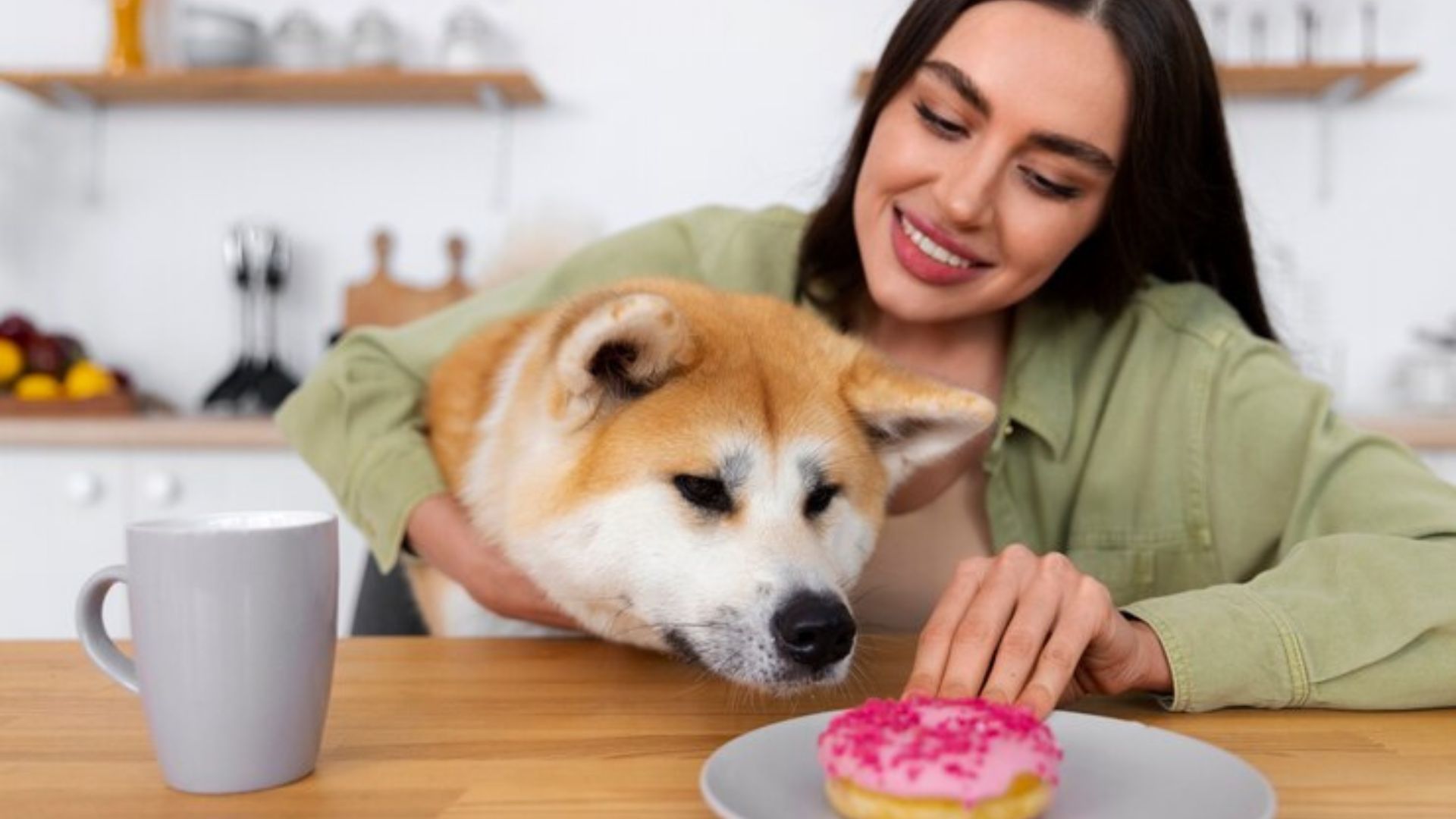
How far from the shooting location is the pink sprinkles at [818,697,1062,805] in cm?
54

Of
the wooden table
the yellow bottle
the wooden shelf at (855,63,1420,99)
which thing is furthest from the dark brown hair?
the yellow bottle

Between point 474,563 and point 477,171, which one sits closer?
point 474,563

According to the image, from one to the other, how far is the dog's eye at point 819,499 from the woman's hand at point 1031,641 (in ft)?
0.94

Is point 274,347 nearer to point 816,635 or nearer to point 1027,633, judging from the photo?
point 816,635

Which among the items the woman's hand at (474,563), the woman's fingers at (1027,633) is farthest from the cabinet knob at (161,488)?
the woman's fingers at (1027,633)

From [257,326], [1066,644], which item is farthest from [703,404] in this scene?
[257,326]

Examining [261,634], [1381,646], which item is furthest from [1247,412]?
[261,634]

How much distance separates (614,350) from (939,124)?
457mm

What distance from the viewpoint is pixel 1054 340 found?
4.60 feet

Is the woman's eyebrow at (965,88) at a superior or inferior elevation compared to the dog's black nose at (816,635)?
superior

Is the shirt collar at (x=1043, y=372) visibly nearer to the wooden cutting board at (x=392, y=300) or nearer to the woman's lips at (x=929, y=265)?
the woman's lips at (x=929, y=265)

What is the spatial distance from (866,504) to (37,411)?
210cm

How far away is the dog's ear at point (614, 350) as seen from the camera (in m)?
0.98

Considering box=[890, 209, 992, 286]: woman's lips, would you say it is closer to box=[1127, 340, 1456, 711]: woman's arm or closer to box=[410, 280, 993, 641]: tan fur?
box=[410, 280, 993, 641]: tan fur
